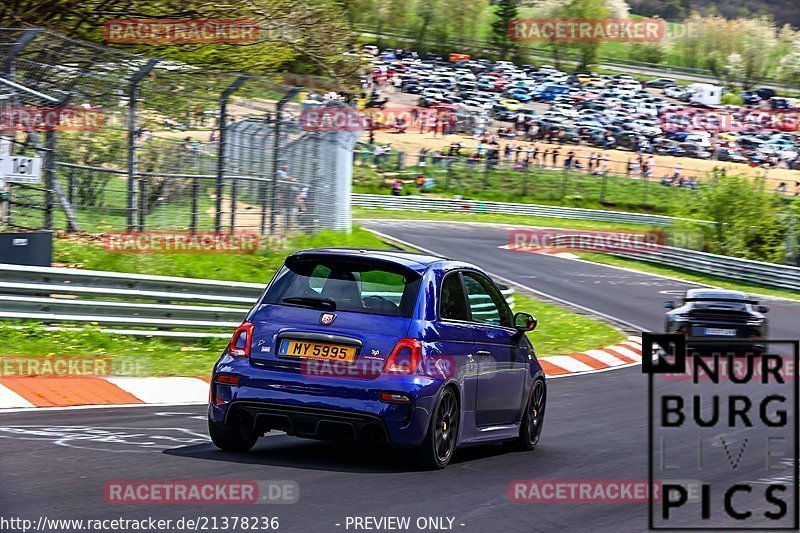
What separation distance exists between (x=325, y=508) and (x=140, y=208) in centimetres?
1089

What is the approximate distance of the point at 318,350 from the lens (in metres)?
7.75

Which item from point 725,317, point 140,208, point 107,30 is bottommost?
point 725,317

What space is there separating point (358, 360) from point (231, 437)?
1.07m

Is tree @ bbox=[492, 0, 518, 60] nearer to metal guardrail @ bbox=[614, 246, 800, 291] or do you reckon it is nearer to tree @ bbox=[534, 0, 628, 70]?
tree @ bbox=[534, 0, 628, 70]

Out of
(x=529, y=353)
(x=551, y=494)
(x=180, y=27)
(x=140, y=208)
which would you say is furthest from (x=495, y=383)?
(x=180, y=27)

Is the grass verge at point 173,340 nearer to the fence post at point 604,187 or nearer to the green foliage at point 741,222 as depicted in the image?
the green foliage at point 741,222

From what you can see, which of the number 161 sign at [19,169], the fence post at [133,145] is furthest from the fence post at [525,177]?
the number 161 sign at [19,169]

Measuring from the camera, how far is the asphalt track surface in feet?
20.4

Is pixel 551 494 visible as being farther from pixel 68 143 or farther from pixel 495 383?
pixel 68 143

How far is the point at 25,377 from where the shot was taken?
37.6ft
